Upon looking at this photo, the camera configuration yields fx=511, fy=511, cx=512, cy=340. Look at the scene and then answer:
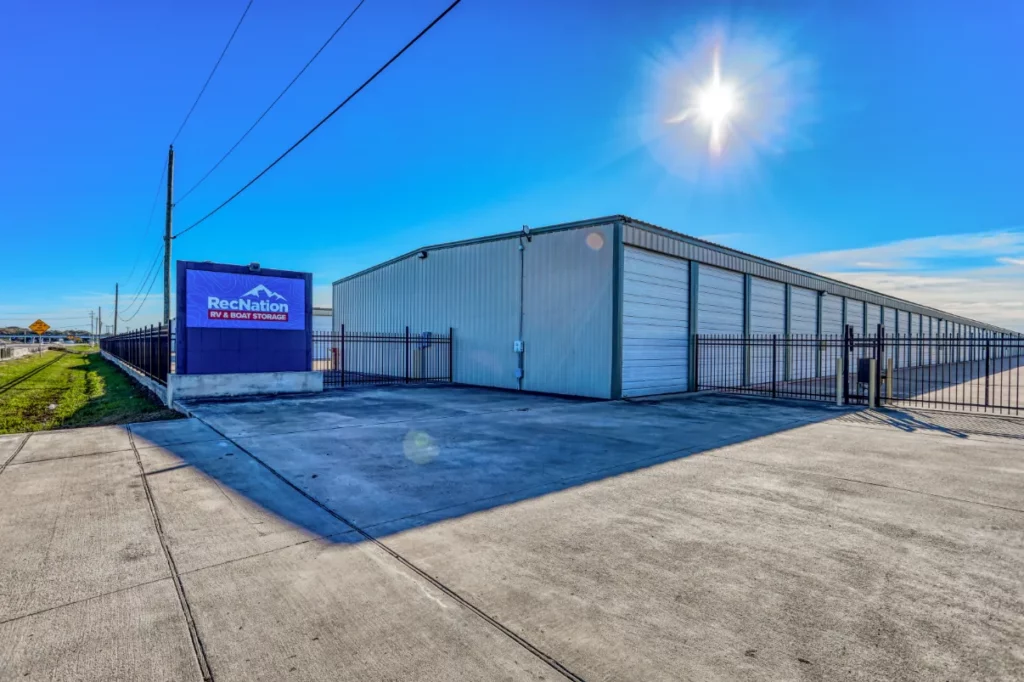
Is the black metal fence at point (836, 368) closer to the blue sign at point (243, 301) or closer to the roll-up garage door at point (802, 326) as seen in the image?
the roll-up garage door at point (802, 326)

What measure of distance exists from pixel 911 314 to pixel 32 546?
45655mm

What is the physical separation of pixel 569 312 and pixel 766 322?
10264mm

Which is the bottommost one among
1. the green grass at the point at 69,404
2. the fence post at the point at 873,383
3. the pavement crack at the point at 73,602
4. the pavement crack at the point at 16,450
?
the green grass at the point at 69,404

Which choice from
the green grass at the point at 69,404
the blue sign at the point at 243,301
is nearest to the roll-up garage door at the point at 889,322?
the blue sign at the point at 243,301

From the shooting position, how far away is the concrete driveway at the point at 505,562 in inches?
97.3

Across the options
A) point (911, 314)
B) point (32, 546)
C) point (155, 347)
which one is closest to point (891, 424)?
point (32, 546)

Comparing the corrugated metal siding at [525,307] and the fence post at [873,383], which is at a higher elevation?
the corrugated metal siding at [525,307]

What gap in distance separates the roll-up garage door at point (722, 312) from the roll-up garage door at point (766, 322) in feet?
3.42

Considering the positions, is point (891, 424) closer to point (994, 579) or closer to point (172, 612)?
point (994, 579)

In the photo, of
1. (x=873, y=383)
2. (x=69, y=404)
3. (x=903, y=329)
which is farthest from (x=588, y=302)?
(x=903, y=329)

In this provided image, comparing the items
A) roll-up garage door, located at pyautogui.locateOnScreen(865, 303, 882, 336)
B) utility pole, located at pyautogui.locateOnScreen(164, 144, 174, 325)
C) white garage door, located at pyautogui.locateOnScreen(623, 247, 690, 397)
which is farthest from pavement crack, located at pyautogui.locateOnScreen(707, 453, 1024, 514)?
roll-up garage door, located at pyautogui.locateOnScreen(865, 303, 882, 336)

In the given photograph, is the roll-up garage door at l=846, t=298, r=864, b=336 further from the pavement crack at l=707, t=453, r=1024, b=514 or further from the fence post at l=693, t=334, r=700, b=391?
the pavement crack at l=707, t=453, r=1024, b=514

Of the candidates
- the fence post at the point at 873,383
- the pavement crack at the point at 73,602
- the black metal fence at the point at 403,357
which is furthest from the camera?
the black metal fence at the point at 403,357

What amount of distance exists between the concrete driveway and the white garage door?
23.8 ft
